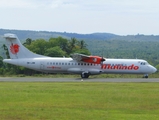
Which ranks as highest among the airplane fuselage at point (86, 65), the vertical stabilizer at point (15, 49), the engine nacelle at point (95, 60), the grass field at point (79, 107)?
the vertical stabilizer at point (15, 49)

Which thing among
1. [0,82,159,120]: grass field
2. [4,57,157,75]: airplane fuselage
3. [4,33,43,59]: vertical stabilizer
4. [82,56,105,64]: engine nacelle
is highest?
[4,33,43,59]: vertical stabilizer

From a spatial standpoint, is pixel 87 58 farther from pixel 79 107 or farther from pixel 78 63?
pixel 79 107

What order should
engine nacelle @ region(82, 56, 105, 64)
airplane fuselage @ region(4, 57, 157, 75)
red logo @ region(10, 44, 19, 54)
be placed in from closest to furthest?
airplane fuselage @ region(4, 57, 157, 75) → engine nacelle @ region(82, 56, 105, 64) → red logo @ region(10, 44, 19, 54)

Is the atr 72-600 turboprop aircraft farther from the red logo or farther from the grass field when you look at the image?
the grass field

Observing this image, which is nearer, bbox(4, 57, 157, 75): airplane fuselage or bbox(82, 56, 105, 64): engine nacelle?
bbox(4, 57, 157, 75): airplane fuselage

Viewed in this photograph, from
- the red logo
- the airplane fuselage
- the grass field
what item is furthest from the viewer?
the red logo

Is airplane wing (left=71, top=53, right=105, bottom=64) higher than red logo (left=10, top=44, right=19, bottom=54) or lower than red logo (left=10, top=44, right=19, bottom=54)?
lower

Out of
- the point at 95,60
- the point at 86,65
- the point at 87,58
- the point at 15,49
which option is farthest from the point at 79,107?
the point at 15,49

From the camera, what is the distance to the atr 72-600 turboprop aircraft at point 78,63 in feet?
161

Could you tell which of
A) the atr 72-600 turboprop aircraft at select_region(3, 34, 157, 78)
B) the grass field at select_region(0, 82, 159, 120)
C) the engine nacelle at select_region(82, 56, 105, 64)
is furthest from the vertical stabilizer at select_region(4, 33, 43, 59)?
the grass field at select_region(0, 82, 159, 120)

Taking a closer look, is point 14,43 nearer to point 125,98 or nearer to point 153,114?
point 125,98

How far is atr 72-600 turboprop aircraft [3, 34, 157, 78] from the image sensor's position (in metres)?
49.0

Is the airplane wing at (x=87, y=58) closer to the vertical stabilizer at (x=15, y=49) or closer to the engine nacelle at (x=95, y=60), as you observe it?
the engine nacelle at (x=95, y=60)

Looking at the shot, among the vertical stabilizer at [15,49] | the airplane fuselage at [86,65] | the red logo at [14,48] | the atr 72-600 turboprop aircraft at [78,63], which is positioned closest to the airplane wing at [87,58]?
the atr 72-600 turboprop aircraft at [78,63]
